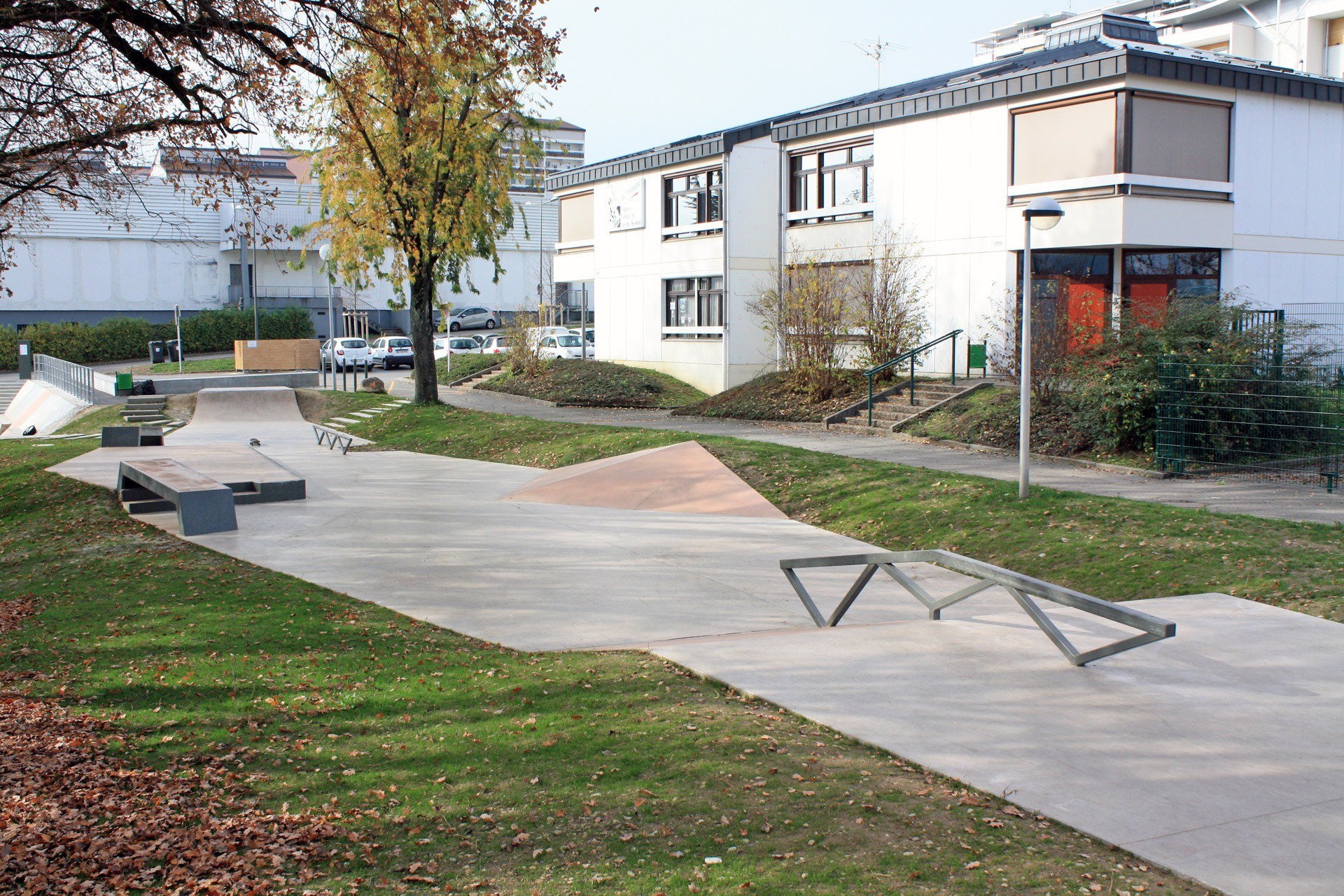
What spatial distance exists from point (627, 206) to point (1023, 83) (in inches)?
571

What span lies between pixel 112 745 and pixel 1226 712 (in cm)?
590

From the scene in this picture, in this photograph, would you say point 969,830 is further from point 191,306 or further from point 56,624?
point 191,306

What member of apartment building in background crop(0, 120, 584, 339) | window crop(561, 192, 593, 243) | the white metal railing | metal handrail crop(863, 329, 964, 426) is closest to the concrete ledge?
the white metal railing

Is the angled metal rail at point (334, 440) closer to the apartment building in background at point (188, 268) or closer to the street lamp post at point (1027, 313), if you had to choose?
the street lamp post at point (1027, 313)

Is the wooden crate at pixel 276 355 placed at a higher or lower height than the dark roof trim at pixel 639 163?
lower

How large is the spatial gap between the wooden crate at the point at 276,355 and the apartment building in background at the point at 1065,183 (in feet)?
63.2

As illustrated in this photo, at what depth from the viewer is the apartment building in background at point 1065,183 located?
20.8m

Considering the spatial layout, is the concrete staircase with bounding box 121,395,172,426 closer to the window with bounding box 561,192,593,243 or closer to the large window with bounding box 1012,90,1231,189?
the window with bounding box 561,192,593,243

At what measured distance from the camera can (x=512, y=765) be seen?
520 centimetres

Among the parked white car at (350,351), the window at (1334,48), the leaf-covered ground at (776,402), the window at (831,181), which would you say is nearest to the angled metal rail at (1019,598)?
the leaf-covered ground at (776,402)

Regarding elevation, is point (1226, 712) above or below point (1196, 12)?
below

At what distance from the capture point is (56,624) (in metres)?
8.41

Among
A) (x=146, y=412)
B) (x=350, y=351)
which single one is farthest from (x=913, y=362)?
(x=350, y=351)

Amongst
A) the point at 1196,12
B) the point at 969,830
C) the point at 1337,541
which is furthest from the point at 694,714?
the point at 1196,12
